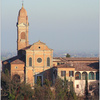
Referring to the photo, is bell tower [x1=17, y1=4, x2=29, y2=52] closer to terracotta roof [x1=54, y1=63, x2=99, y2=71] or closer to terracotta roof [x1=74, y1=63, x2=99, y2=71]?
terracotta roof [x1=54, y1=63, x2=99, y2=71]

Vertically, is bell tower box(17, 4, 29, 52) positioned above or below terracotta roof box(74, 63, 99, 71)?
above

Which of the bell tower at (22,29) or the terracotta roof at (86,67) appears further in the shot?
the bell tower at (22,29)

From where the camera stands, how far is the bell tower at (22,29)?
205 ft

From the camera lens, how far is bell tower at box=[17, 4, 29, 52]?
62472 millimetres

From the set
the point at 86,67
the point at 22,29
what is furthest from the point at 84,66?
the point at 22,29

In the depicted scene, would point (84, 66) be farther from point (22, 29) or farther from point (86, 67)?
point (22, 29)

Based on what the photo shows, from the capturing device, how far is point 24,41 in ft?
207

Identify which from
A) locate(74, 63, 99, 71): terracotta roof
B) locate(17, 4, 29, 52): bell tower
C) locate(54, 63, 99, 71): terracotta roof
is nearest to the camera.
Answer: locate(54, 63, 99, 71): terracotta roof

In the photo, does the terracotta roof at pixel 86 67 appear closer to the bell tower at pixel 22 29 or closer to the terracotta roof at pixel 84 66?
the terracotta roof at pixel 84 66

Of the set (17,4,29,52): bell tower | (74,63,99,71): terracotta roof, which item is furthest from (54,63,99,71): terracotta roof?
(17,4,29,52): bell tower

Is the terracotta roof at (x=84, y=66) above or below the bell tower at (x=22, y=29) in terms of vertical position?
below

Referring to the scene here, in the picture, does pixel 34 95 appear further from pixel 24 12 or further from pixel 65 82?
pixel 24 12

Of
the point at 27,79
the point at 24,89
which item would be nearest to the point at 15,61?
the point at 27,79

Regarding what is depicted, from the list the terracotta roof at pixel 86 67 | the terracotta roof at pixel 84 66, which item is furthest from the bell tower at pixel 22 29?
the terracotta roof at pixel 86 67
